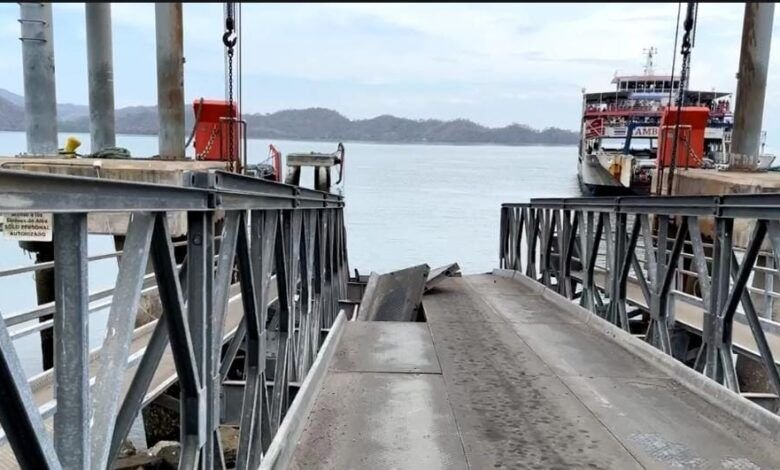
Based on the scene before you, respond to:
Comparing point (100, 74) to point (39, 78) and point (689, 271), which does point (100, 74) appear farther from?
point (689, 271)

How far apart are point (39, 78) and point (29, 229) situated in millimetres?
6329

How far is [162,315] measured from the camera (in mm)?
2512

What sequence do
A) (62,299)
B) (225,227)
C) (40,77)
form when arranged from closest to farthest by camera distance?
(62,299)
(225,227)
(40,77)

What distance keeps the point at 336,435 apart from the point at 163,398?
131 inches

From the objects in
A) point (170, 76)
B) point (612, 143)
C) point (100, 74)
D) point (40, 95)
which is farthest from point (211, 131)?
point (612, 143)

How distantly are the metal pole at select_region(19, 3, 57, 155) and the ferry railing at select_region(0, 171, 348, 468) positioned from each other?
649cm

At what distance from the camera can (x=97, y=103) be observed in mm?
13969

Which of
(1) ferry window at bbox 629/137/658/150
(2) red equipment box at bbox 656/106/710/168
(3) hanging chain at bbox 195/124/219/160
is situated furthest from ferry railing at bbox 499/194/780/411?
(1) ferry window at bbox 629/137/658/150

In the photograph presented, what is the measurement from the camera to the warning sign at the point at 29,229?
4930 millimetres

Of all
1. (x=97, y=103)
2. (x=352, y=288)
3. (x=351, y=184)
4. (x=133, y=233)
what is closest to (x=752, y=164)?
(x=352, y=288)

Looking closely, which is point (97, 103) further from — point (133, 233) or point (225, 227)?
point (133, 233)

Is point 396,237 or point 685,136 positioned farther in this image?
Result: point 396,237

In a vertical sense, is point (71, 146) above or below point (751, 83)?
below

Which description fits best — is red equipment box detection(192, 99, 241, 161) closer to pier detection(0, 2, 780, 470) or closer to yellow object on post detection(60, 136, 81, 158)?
yellow object on post detection(60, 136, 81, 158)
